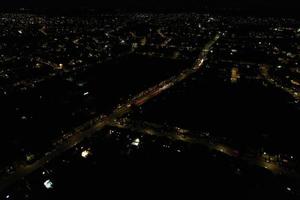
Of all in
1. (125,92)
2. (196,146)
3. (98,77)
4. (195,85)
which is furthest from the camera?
(98,77)

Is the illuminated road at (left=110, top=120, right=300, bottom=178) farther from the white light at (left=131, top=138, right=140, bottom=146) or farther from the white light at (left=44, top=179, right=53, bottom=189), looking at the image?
the white light at (left=44, top=179, right=53, bottom=189)

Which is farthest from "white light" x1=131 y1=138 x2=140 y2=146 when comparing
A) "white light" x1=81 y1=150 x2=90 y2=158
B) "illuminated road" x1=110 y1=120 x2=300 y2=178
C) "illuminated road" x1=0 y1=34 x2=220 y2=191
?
"illuminated road" x1=0 y1=34 x2=220 y2=191

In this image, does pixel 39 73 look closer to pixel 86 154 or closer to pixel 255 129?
pixel 86 154

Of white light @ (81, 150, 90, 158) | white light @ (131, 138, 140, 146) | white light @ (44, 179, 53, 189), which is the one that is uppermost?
white light @ (131, 138, 140, 146)

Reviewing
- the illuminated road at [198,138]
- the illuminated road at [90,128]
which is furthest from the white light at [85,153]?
the illuminated road at [198,138]

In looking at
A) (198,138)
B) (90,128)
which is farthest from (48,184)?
(198,138)

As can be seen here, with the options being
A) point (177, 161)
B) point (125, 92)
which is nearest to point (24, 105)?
point (125, 92)
